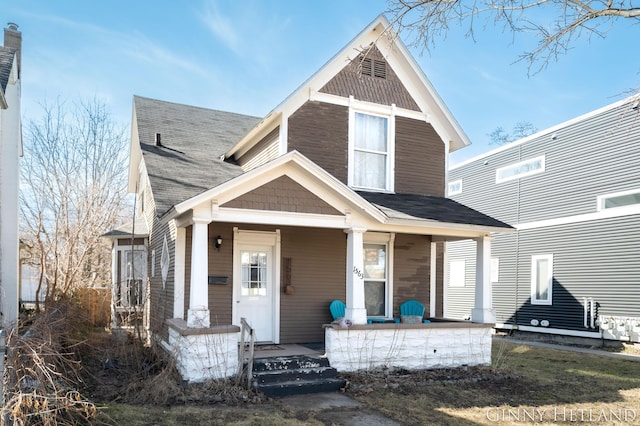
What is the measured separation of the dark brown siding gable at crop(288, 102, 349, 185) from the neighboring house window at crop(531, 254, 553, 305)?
31.4ft

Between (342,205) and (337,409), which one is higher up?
(342,205)

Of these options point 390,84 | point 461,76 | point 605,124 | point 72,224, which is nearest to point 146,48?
point 72,224

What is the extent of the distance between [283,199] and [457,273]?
14720mm

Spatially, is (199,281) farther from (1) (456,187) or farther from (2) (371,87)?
(1) (456,187)

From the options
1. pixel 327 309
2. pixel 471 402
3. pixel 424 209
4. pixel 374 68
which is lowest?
pixel 471 402

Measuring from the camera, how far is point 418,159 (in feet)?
38.5

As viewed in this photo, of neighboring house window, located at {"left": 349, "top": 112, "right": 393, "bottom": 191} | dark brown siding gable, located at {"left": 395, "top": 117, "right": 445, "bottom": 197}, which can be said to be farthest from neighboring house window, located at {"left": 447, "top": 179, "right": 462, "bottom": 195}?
neighboring house window, located at {"left": 349, "top": 112, "right": 393, "bottom": 191}

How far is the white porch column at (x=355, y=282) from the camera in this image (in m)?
8.95

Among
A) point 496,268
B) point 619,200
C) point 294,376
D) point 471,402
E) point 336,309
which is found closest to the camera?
point 471,402

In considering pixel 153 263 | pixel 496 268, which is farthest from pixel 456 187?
pixel 153 263

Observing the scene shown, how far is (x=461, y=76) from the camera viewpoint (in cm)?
1002

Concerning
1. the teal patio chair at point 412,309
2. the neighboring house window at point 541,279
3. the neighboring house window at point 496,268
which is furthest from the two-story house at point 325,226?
the neighboring house window at point 496,268

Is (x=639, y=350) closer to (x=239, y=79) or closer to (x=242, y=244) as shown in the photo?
(x=242, y=244)

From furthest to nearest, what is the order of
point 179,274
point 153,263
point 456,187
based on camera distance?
point 456,187 → point 153,263 → point 179,274
